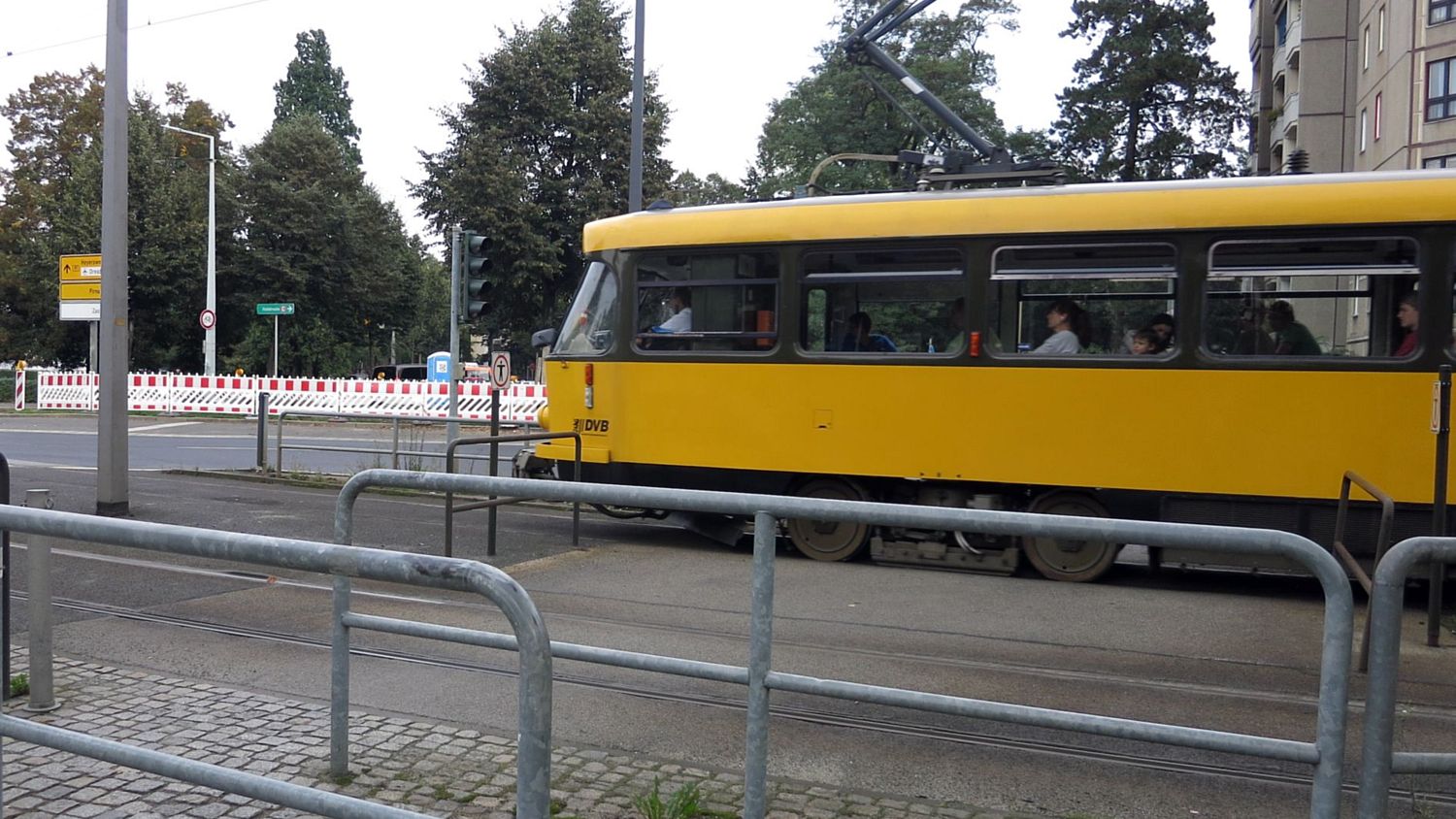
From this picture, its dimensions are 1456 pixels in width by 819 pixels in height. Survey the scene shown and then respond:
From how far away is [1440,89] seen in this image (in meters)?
37.8

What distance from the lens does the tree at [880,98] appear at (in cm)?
3666

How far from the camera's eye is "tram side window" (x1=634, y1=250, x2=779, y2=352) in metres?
10.7

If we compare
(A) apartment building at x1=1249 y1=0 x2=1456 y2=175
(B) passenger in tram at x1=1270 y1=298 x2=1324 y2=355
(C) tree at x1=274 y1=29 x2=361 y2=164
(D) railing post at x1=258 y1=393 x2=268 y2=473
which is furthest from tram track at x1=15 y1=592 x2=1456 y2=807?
(C) tree at x1=274 y1=29 x2=361 y2=164

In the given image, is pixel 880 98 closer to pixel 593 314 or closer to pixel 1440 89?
pixel 1440 89

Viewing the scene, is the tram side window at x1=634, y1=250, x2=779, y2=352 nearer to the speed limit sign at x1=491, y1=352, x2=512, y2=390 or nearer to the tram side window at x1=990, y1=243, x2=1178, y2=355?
the tram side window at x1=990, y1=243, x2=1178, y2=355

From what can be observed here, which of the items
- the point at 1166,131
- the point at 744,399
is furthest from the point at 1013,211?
the point at 1166,131

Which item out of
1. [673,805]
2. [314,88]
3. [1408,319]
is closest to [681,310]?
[1408,319]

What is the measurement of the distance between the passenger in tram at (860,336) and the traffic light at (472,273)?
596 cm

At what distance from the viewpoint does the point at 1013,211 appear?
9.70 metres

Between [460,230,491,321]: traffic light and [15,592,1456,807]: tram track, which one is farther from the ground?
[460,230,491,321]: traffic light

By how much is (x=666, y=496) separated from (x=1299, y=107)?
2045 inches

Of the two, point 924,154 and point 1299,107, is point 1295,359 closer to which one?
point 924,154

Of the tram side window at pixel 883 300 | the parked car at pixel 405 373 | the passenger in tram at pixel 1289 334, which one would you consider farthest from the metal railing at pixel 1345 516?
the parked car at pixel 405 373

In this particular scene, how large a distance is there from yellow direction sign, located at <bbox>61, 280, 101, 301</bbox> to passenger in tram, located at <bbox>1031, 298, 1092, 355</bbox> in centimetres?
1978
